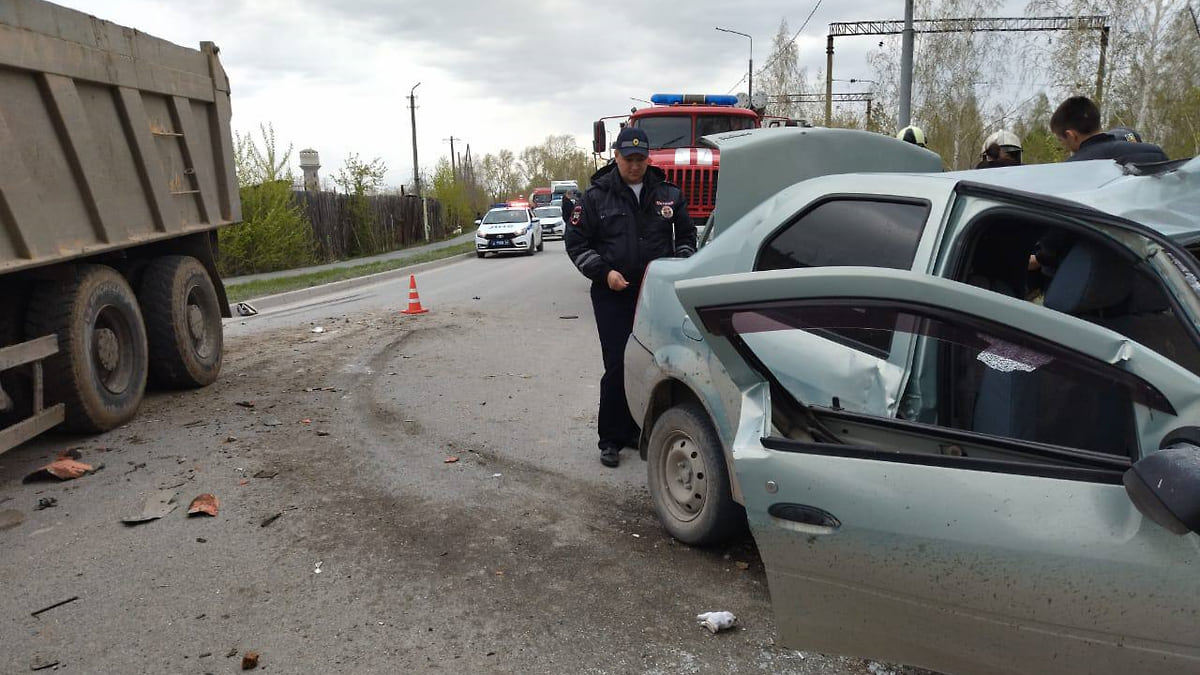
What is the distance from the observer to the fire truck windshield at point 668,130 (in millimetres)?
12453

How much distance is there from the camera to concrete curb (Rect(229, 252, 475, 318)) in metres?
13.7

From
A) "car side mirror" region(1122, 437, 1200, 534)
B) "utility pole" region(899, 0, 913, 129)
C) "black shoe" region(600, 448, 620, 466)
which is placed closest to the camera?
"car side mirror" region(1122, 437, 1200, 534)

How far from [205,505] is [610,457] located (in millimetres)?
2314

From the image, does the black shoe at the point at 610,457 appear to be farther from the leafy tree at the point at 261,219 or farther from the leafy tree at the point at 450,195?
the leafy tree at the point at 450,195

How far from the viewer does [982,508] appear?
6.30ft

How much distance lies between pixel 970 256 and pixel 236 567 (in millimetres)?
3336

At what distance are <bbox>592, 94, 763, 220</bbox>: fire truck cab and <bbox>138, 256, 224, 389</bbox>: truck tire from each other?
639cm

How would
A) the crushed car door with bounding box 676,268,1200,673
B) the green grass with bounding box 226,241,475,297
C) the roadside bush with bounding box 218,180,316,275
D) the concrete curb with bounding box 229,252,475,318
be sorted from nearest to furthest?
1. the crushed car door with bounding box 676,268,1200,673
2. the concrete curb with bounding box 229,252,475,318
3. the green grass with bounding box 226,241,475,297
4. the roadside bush with bounding box 218,180,316,275

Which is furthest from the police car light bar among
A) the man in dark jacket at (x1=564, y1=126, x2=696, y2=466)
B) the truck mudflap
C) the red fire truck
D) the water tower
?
the water tower

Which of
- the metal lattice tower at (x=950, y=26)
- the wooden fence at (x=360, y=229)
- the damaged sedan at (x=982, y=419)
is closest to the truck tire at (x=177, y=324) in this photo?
the damaged sedan at (x=982, y=419)

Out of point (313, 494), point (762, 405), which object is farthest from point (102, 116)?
point (762, 405)

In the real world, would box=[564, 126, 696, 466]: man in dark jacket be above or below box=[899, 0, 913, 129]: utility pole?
below

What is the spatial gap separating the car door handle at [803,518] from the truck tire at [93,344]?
5070 millimetres

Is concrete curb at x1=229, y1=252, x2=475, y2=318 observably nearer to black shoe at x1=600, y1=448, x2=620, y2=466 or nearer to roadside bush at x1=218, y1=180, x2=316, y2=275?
roadside bush at x1=218, y1=180, x2=316, y2=275
